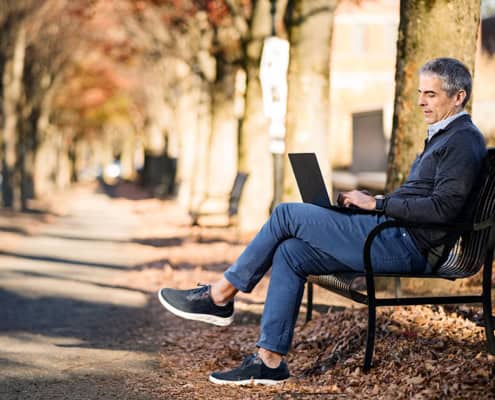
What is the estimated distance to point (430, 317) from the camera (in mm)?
6562

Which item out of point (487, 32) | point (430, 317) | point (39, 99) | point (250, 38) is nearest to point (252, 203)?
point (250, 38)

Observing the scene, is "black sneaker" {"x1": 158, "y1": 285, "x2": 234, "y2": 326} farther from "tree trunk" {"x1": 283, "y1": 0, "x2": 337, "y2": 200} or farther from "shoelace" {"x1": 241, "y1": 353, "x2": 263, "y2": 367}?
"tree trunk" {"x1": 283, "y1": 0, "x2": 337, "y2": 200}

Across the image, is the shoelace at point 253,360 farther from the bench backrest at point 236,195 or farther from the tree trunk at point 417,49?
the bench backrest at point 236,195

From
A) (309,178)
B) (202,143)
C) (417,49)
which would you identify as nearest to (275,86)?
(417,49)

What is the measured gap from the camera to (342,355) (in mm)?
5910

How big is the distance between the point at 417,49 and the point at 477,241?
3.24 metres

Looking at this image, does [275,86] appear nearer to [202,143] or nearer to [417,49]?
[417,49]

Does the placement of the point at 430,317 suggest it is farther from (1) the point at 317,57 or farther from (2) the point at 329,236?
(1) the point at 317,57

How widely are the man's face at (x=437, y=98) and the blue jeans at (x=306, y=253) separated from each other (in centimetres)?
68

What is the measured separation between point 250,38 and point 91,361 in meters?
12.8

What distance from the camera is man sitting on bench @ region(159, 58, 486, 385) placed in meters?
5.12

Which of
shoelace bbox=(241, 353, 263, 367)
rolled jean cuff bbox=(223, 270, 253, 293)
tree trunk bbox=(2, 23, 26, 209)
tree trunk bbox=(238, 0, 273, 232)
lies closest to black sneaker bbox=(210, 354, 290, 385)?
shoelace bbox=(241, 353, 263, 367)

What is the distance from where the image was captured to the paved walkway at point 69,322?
5.63 metres

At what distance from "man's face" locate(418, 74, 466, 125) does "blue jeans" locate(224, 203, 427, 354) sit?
2.22ft
